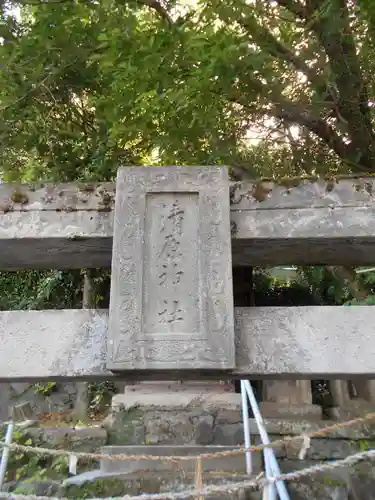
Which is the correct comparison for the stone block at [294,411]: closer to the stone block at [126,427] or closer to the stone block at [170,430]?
the stone block at [170,430]

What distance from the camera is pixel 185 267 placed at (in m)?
2.26

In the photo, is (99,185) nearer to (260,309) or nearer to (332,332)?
(260,309)

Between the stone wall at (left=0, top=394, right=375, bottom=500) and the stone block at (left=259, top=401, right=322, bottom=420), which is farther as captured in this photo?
the stone block at (left=259, top=401, right=322, bottom=420)

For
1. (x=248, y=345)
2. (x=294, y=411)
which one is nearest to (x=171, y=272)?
(x=248, y=345)

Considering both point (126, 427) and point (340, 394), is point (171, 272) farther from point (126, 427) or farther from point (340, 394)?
point (340, 394)

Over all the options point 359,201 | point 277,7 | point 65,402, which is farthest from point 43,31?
point 65,402

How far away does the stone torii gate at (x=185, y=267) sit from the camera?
7.04 feet

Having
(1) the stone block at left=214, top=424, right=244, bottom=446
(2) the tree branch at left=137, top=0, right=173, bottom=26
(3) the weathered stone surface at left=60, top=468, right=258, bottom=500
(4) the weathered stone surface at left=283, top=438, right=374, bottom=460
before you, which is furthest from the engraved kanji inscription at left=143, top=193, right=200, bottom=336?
(1) the stone block at left=214, top=424, right=244, bottom=446

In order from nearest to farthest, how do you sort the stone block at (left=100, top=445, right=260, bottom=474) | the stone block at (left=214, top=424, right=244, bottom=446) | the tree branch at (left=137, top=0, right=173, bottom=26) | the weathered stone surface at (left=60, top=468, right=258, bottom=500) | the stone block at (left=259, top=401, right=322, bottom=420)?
1. the tree branch at (left=137, top=0, right=173, bottom=26)
2. the weathered stone surface at (left=60, top=468, right=258, bottom=500)
3. the stone block at (left=100, top=445, right=260, bottom=474)
4. the stone block at (left=259, top=401, right=322, bottom=420)
5. the stone block at (left=214, top=424, right=244, bottom=446)

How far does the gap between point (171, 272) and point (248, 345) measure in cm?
50

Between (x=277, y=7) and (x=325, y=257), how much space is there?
2.84m

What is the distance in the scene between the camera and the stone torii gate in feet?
7.04

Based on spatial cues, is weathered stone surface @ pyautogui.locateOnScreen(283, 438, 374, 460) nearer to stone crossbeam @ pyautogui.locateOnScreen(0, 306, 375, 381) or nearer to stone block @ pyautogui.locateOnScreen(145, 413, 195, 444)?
stone block @ pyautogui.locateOnScreen(145, 413, 195, 444)

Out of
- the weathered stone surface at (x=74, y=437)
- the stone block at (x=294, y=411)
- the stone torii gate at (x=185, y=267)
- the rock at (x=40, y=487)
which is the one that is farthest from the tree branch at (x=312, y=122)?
the rock at (x=40, y=487)
